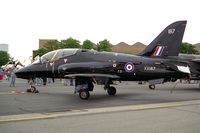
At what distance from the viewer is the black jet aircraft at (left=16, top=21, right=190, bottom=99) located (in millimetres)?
14352

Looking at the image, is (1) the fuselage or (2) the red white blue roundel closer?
(1) the fuselage

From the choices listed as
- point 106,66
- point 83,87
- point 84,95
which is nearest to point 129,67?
point 106,66

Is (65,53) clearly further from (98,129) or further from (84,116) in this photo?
(98,129)

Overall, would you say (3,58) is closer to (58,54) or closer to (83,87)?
(58,54)

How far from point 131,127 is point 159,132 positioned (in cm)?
83

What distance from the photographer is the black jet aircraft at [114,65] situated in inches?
565

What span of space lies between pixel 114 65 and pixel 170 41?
132 inches

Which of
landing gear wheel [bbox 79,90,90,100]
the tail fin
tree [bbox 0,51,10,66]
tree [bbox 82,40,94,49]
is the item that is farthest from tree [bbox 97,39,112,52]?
landing gear wheel [bbox 79,90,90,100]

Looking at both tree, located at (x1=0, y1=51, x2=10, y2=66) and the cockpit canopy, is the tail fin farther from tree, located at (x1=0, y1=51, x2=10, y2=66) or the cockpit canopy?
tree, located at (x1=0, y1=51, x2=10, y2=66)

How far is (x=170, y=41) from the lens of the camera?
51.9 feet

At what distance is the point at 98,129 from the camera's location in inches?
294

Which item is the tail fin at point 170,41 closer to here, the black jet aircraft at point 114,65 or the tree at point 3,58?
the black jet aircraft at point 114,65

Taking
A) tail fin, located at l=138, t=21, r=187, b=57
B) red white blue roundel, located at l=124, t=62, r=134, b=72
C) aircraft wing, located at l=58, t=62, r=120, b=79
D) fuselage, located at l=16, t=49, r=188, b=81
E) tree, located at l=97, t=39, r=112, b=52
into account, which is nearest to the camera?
fuselage, located at l=16, t=49, r=188, b=81

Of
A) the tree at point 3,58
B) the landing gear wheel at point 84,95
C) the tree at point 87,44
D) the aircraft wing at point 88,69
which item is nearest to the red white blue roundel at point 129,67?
the aircraft wing at point 88,69
